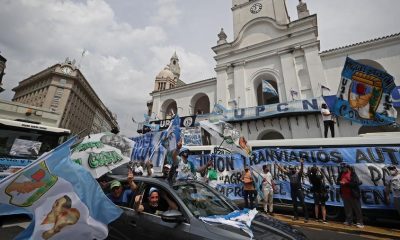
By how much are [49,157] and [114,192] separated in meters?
1.61

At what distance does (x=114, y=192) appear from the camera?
12.3 ft

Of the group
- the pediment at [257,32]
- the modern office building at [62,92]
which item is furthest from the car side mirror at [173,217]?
the modern office building at [62,92]

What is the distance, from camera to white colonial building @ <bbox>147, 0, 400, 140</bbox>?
14531 millimetres

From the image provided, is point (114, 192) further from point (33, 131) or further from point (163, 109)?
point (163, 109)

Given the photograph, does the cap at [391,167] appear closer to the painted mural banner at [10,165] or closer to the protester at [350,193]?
the protester at [350,193]

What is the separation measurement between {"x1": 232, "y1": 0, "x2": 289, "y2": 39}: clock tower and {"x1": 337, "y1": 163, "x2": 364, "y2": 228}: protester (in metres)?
16.7

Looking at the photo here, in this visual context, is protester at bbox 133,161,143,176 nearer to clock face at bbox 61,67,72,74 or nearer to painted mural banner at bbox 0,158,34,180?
painted mural banner at bbox 0,158,34,180

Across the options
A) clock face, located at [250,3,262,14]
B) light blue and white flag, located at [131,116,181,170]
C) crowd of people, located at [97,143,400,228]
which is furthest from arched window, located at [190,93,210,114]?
light blue and white flag, located at [131,116,181,170]

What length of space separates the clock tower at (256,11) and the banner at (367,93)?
11.0 metres

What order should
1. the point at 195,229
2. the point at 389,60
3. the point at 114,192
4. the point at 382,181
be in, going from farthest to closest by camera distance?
the point at 389,60 < the point at 382,181 < the point at 114,192 < the point at 195,229

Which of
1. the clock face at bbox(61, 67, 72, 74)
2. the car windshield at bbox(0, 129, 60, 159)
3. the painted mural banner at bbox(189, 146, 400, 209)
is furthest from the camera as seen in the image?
the clock face at bbox(61, 67, 72, 74)

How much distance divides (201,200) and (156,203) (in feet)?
→ 2.47

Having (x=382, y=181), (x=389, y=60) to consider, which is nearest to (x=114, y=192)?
(x=382, y=181)

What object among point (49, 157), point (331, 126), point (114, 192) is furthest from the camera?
point (331, 126)
